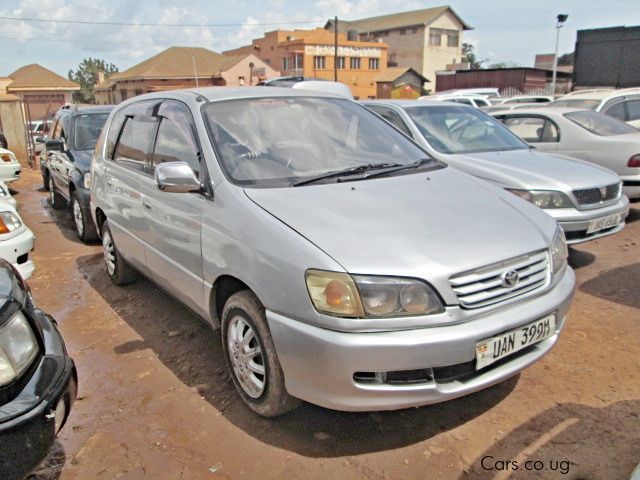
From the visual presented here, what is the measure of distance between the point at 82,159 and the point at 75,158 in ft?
0.62

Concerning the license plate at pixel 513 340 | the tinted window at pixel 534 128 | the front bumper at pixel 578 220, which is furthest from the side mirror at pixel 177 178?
the tinted window at pixel 534 128

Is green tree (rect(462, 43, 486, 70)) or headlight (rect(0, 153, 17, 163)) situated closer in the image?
headlight (rect(0, 153, 17, 163))

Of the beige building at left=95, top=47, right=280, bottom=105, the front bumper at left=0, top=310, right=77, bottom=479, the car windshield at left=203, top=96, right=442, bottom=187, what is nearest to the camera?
the front bumper at left=0, top=310, right=77, bottom=479

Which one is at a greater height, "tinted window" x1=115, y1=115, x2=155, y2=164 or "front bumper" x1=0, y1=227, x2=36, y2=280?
"tinted window" x1=115, y1=115, x2=155, y2=164

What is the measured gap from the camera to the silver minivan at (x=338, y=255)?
2270 millimetres

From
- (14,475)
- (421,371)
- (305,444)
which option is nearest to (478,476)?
(421,371)

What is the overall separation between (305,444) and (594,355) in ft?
6.82

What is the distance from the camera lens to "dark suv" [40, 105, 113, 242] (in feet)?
21.3

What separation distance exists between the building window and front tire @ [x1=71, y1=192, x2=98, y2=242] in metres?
60.8

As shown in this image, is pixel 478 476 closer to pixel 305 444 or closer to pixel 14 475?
pixel 305 444

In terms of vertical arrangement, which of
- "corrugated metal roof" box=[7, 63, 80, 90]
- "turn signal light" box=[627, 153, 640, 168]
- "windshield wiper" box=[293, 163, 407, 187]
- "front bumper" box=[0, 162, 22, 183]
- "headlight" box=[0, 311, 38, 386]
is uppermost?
"corrugated metal roof" box=[7, 63, 80, 90]

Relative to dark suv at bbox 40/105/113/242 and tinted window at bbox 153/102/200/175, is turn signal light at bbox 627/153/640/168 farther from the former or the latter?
dark suv at bbox 40/105/113/242

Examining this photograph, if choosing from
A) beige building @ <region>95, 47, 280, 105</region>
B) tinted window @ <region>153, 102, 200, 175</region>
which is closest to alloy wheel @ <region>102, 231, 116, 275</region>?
tinted window @ <region>153, 102, 200, 175</region>

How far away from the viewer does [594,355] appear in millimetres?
3441
